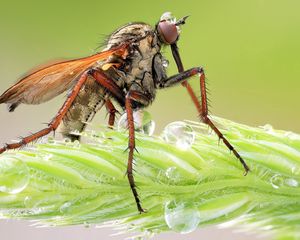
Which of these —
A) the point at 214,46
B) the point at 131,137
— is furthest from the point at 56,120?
the point at 214,46

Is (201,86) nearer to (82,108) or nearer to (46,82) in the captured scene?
(82,108)

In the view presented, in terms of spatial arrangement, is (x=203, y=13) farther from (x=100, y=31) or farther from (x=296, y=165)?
(x=296, y=165)

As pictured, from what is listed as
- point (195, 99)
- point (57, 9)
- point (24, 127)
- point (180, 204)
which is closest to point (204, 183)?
point (180, 204)

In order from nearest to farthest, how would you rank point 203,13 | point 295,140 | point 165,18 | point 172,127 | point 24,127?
point 295,140, point 172,127, point 165,18, point 203,13, point 24,127

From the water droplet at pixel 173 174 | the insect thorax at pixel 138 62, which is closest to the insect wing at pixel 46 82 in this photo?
the insect thorax at pixel 138 62

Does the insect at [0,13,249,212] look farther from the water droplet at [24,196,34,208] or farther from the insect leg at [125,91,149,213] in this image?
the water droplet at [24,196,34,208]

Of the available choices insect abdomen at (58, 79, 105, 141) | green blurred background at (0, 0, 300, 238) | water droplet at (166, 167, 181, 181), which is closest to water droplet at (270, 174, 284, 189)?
water droplet at (166, 167, 181, 181)
